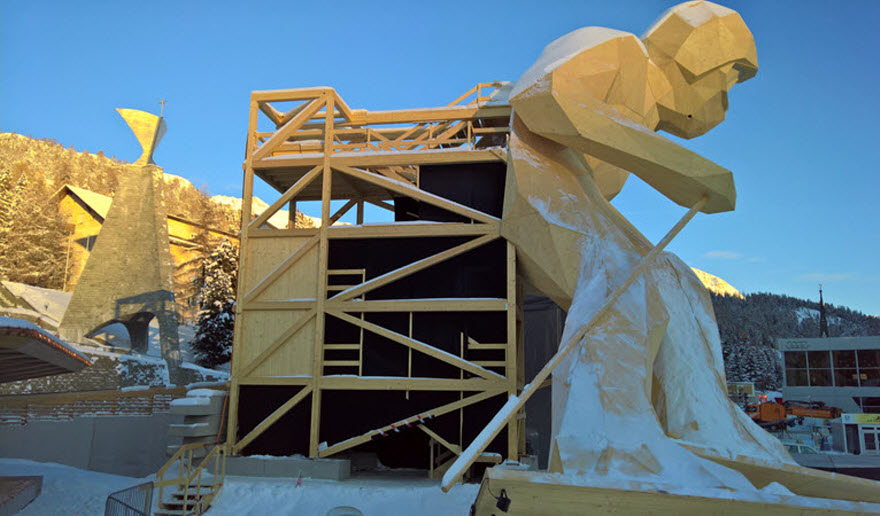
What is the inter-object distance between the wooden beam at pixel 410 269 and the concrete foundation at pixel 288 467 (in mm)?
4001

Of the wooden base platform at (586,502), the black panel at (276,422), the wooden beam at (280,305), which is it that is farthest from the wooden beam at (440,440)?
the wooden base platform at (586,502)

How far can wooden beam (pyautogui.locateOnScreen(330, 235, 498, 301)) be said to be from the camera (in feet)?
50.9

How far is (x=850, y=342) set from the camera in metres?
36.0

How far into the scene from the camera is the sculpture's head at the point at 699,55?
44.7 ft

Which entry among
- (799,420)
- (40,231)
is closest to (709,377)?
(799,420)

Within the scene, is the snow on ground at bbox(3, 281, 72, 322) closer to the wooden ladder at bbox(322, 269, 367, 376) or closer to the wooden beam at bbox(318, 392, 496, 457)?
the wooden ladder at bbox(322, 269, 367, 376)

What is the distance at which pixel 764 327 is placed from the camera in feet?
364

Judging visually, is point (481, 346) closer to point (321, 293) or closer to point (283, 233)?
point (321, 293)

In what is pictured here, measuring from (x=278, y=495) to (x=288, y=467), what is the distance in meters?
1.69

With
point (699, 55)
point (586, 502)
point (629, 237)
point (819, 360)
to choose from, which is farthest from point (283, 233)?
point (819, 360)

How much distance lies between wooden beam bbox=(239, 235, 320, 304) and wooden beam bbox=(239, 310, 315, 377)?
4.41ft

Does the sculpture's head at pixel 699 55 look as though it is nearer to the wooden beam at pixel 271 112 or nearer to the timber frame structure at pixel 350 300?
the timber frame structure at pixel 350 300

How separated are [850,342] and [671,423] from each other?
106 feet

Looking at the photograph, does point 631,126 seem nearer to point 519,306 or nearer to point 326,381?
point 519,306
